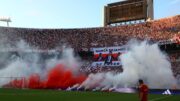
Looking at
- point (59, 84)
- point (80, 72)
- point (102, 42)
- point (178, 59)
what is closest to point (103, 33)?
point (102, 42)

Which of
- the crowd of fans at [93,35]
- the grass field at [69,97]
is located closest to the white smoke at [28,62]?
the crowd of fans at [93,35]

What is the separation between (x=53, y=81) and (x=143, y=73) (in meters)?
11.8

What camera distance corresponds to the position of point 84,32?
232 feet

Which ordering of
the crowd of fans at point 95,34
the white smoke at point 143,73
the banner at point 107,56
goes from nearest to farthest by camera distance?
the white smoke at point 143,73, the banner at point 107,56, the crowd of fans at point 95,34

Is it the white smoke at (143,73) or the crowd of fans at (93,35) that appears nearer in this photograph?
the white smoke at (143,73)

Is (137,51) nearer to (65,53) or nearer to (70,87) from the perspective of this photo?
(70,87)

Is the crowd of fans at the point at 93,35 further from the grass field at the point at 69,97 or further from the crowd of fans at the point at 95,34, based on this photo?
the grass field at the point at 69,97

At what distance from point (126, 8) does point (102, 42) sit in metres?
8.38

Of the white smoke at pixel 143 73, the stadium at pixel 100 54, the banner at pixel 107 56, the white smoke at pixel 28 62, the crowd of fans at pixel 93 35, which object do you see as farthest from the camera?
the crowd of fans at pixel 93 35

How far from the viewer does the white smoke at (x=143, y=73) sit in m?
44.7

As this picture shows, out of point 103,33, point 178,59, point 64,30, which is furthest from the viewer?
point 64,30

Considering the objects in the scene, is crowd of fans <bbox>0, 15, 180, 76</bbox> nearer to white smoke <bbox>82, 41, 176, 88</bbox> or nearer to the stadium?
the stadium

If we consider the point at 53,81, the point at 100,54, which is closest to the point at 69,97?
the point at 53,81

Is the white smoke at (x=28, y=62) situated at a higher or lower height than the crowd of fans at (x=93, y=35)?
lower
